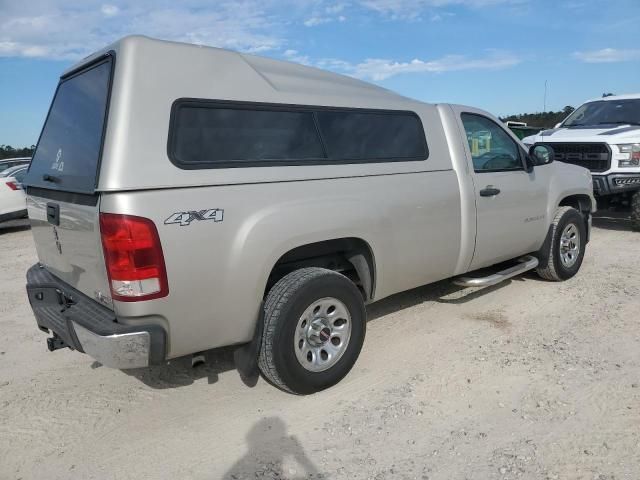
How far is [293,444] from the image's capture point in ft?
9.65

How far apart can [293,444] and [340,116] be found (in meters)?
2.19

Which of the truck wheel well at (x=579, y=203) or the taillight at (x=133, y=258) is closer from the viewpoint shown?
the taillight at (x=133, y=258)

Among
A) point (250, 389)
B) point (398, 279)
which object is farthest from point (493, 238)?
point (250, 389)

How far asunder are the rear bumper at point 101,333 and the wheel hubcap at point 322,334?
0.90 m

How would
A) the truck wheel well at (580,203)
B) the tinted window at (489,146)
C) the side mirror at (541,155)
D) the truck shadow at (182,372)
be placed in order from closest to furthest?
the truck shadow at (182,372), the tinted window at (489,146), the side mirror at (541,155), the truck wheel well at (580,203)

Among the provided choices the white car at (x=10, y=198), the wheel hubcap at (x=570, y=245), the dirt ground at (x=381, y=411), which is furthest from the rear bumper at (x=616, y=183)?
the white car at (x=10, y=198)

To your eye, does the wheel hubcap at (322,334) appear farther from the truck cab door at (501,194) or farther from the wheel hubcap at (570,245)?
the wheel hubcap at (570,245)

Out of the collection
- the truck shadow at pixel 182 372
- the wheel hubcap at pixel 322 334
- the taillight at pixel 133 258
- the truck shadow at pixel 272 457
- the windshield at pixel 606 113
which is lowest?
the truck shadow at pixel 272 457

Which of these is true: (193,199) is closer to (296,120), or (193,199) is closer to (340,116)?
(296,120)

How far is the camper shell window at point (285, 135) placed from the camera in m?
2.89

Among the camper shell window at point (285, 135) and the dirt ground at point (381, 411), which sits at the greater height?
the camper shell window at point (285, 135)

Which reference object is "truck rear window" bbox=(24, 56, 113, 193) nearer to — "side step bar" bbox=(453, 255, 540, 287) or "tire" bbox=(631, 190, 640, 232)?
"side step bar" bbox=(453, 255, 540, 287)

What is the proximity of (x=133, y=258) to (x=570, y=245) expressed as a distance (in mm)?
4897

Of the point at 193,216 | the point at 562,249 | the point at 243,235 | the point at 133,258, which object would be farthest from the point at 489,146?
the point at 133,258
